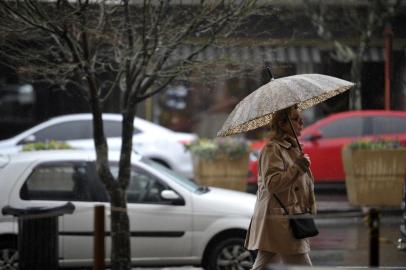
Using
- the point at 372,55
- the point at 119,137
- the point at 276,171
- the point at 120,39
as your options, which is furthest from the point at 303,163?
the point at 372,55

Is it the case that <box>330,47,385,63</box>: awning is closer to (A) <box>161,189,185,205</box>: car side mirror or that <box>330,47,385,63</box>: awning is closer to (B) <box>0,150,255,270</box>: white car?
(B) <box>0,150,255,270</box>: white car

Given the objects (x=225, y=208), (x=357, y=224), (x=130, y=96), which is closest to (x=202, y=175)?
(x=357, y=224)

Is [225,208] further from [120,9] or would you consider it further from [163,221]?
[120,9]

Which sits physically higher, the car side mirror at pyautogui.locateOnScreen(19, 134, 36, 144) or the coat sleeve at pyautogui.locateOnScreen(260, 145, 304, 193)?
the car side mirror at pyautogui.locateOnScreen(19, 134, 36, 144)

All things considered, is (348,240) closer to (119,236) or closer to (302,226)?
(119,236)

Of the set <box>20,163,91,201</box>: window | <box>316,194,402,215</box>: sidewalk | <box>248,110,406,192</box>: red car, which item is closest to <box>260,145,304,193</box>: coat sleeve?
<box>20,163,91,201</box>: window

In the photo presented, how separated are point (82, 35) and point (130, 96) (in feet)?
2.63

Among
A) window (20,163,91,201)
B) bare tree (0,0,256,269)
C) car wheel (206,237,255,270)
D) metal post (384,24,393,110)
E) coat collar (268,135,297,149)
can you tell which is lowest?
car wheel (206,237,255,270)

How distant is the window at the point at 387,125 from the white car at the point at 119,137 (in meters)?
3.82

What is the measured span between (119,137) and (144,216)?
637 cm

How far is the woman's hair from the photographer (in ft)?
19.3

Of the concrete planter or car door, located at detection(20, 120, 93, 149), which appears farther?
car door, located at detection(20, 120, 93, 149)

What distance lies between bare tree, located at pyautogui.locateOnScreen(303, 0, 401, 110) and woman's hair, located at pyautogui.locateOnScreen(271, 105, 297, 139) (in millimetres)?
10666

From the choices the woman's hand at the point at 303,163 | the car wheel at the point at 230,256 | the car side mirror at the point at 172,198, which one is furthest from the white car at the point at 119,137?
the woman's hand at the point at 303,163
